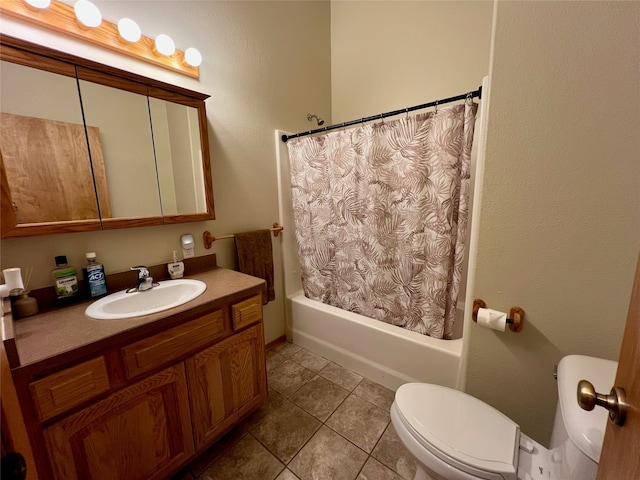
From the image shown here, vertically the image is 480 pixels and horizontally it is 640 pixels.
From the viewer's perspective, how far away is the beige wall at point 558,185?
77 centimetres

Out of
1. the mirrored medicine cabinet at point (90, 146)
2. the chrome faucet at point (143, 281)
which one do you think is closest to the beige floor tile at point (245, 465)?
the chrome faucet at point (143, 281)

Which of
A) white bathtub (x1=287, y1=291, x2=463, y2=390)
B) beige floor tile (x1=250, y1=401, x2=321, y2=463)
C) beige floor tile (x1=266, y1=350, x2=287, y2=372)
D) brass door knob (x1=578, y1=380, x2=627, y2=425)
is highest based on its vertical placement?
brass door knob (x1=578, y1=380, x2=627, y2=425)

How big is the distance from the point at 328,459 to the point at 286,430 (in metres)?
0.27

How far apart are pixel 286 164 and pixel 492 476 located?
2.00m

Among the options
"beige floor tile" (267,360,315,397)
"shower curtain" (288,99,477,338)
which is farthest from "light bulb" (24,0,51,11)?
"beige floor tile" (267,360,315,397)

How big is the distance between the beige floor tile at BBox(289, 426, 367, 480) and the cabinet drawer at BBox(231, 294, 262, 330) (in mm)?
702

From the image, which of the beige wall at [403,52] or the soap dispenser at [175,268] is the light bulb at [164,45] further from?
the beige wall at [403,52]

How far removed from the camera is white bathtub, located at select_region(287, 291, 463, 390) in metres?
1.46

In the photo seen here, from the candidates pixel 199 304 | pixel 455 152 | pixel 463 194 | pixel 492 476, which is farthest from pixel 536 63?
pixel 199 304

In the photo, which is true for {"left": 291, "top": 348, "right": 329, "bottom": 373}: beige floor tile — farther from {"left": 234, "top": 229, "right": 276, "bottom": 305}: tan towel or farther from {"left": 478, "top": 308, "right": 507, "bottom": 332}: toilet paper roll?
{"left": 478, "top": 308, "right": 507, "bottom": 332}: toilet paper roll

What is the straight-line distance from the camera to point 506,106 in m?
0.91

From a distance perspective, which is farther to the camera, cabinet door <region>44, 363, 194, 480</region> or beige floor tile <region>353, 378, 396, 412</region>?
beige floor tile <region>353, 378, 396, 412</region>

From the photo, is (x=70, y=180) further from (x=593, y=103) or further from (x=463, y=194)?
(x=593, y=103)

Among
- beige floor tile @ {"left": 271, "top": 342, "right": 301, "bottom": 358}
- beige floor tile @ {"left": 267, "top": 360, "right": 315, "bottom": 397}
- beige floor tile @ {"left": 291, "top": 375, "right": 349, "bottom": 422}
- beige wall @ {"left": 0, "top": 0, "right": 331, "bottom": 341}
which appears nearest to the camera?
beige wall @ {"left": 0, "top": 0, "right": 331, "bottom": 341}
